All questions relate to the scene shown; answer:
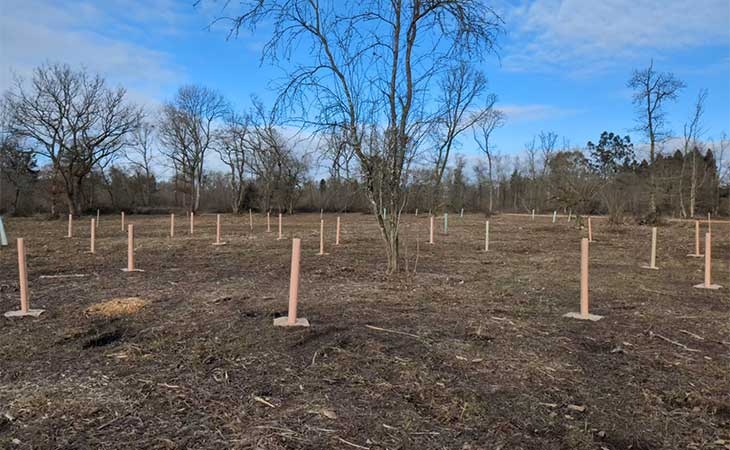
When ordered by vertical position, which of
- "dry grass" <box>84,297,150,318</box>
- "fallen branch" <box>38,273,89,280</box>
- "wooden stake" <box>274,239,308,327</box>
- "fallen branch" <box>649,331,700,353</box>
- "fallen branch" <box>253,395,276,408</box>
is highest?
"wooden stake" <box>274,239,308,327</box>

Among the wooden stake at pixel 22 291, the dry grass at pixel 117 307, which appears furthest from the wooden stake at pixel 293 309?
the wooden stake at pixel 22 291

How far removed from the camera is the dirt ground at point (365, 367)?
2.95 m

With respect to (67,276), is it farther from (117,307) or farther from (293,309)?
(293,309)

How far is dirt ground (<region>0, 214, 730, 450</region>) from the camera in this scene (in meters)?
2.95

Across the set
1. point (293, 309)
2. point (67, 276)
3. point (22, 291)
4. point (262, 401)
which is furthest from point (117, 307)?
point (67, 276)

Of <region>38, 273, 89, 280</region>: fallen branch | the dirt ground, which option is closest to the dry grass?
the dirt ground

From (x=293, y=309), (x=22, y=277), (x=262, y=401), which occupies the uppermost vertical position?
(x=22, y=277)

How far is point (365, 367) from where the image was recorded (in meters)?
3.99

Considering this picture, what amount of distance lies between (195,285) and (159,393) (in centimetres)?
474

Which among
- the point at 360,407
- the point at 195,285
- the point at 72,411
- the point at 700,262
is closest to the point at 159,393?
the point at 72,411

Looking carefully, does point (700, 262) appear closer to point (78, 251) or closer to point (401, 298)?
point (401, 298)

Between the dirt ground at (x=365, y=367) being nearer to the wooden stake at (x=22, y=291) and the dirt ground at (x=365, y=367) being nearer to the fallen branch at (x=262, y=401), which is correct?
the fallen branch at (x=262, y=401)

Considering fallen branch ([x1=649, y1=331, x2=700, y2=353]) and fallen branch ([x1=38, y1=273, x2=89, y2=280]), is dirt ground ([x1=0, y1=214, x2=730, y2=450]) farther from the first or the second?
fallen branch ([x1=38, y1=273, x2=89, y2=280])

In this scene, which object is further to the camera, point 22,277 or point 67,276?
point 67,276
